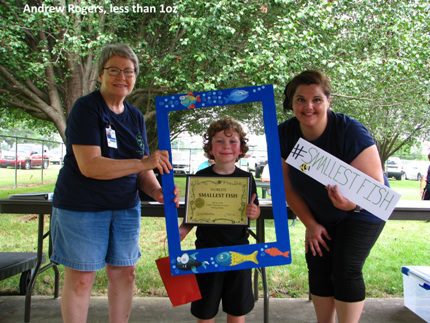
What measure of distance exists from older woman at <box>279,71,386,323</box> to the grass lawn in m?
0.27

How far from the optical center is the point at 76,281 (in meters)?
1.77

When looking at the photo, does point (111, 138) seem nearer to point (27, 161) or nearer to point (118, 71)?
point (118, 71)

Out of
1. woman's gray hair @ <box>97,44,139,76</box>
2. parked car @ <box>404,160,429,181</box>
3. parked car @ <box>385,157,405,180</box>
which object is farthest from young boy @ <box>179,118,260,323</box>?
parked car @ <box>404,160,429,181</box>

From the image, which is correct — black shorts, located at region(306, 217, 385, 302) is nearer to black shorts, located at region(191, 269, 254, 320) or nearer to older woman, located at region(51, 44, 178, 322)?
black shorts, located at region(191, 269, 254, 320)

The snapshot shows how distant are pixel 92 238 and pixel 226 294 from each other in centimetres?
71

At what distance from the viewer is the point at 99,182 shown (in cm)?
175

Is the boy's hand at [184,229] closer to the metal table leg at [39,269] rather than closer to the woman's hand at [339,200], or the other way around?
the woman's hand at [339,200]

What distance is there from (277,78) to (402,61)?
1.84 m

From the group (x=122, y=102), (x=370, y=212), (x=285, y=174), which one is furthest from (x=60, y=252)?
(x=370, y=212)

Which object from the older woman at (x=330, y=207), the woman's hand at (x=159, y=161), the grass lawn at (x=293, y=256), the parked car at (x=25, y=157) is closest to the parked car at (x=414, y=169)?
the grass lawn at (x=293, y=256)

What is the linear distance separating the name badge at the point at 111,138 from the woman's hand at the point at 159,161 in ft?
0.55

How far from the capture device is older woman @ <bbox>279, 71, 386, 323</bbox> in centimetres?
178

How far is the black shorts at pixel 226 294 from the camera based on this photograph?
1.89m

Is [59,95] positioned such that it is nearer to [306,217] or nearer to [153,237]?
[153,237]
